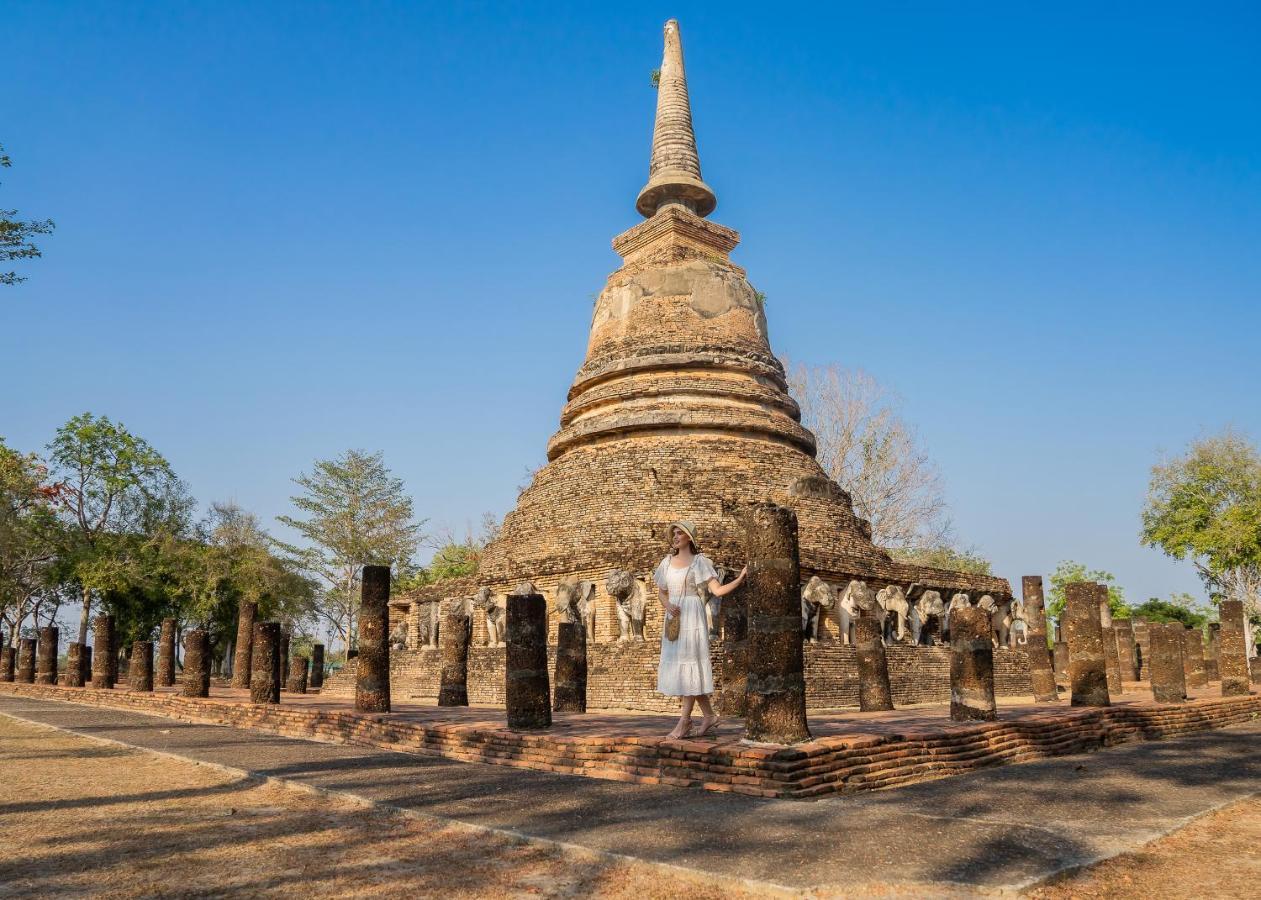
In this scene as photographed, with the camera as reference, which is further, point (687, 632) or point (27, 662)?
point (27, 662)

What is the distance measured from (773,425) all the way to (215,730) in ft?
39.0

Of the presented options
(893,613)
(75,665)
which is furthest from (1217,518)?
(75,665)

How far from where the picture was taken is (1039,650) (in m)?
14.9

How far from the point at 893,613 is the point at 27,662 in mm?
22528

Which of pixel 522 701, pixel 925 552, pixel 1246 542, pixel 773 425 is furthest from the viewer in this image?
pixel 925 552

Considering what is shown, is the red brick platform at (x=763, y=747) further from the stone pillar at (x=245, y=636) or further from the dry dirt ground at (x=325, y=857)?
the stone pillar at (x=245, y=636)

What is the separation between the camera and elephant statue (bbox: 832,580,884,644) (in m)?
15.7

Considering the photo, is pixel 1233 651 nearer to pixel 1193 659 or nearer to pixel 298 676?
pixel 1193 659

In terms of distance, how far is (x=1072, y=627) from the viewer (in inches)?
467

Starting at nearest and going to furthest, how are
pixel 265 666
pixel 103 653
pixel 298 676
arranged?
pixel 265 666 < pixel 103 653 < pixel 298 676

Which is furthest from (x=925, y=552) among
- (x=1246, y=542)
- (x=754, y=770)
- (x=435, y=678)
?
(x=754, y=770)

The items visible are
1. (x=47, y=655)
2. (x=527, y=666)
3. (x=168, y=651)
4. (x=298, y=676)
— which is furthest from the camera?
(x=47, y=655)

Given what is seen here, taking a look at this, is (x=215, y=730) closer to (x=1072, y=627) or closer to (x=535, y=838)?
(x=535, y=838)

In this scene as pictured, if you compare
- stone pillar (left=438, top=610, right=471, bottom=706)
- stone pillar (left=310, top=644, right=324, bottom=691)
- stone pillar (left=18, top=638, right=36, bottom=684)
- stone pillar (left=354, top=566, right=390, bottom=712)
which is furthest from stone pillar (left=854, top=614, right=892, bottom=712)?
stone pillar (left=18, top=638, right=36, bottom=684)
